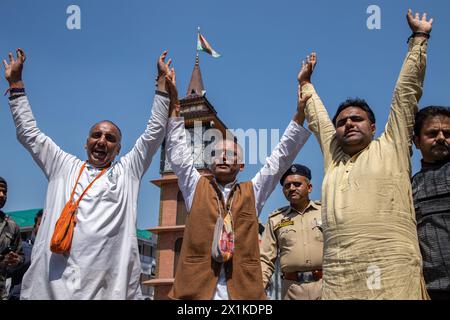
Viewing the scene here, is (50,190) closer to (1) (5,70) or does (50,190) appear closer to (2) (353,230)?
(1) (5,70)

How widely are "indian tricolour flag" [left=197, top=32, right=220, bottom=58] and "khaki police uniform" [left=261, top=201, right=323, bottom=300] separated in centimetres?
1185

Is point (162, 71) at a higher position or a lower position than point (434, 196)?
higher

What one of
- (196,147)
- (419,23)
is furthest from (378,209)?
(196,147)

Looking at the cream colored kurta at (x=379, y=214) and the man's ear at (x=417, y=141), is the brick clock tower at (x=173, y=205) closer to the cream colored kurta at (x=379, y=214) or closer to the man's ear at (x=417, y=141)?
the man's ear at (x=417, y=141)

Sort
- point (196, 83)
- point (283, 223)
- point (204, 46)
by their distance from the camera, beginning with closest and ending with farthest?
1. point (283, 223)
2. point (204, 46)
3. point (196, 83)

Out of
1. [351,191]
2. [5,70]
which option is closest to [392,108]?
[351,191]

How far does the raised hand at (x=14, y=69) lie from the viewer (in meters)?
3.80

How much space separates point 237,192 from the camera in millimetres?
3711

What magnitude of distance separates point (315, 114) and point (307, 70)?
57 centimetres

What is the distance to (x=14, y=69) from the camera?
12.6 feet

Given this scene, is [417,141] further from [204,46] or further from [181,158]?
[204,46]

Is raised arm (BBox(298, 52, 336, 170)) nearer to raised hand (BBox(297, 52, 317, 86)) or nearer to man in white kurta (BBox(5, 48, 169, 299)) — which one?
raised hand (BBox(297, 52, 317, 86))

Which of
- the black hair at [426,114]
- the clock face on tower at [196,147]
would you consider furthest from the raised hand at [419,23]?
the clock face on tower at [196,147]

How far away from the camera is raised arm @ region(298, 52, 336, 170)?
11.7 feet
